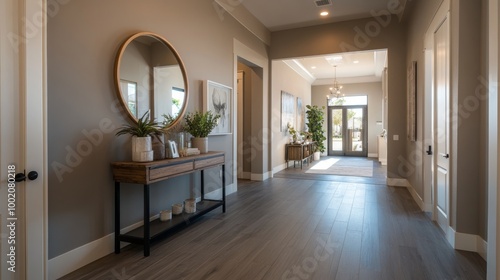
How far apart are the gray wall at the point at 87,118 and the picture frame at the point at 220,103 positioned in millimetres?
1206

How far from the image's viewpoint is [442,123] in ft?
10.8

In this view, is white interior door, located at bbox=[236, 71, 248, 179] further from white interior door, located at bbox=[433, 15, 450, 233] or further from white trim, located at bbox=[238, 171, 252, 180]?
white interior door, located at bbox=[433, 15, 450, 233]

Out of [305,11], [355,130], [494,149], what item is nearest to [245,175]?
[305,11]

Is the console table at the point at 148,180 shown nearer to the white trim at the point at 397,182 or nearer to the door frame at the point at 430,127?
the door frame at the point at 430,127

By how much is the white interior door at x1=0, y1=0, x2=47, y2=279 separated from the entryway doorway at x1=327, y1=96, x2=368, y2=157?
11648 mm

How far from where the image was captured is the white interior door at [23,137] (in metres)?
1.83

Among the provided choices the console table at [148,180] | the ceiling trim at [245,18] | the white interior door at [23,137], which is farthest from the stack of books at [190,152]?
the ceiling trim at [245,18]

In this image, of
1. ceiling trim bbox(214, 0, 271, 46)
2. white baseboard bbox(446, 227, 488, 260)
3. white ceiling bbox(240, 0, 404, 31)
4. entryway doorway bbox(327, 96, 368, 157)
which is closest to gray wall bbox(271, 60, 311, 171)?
ceiling trim bbox(214, 0, 271, 46)

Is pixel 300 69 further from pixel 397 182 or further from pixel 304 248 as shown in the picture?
pixel 304 248

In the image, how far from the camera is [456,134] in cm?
277

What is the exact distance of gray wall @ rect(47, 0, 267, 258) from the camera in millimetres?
2305

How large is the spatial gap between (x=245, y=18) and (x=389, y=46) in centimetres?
305

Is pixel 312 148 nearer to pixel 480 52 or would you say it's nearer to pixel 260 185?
pixel 260 185

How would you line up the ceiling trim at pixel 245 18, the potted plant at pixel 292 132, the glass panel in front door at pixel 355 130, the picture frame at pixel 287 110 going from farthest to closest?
the glass panel in front door at pixel 355 130 < the potted plant at pixel 292 132 < the picture frame at pixel 287 110 < the ceiling trim at pixel 245 18
